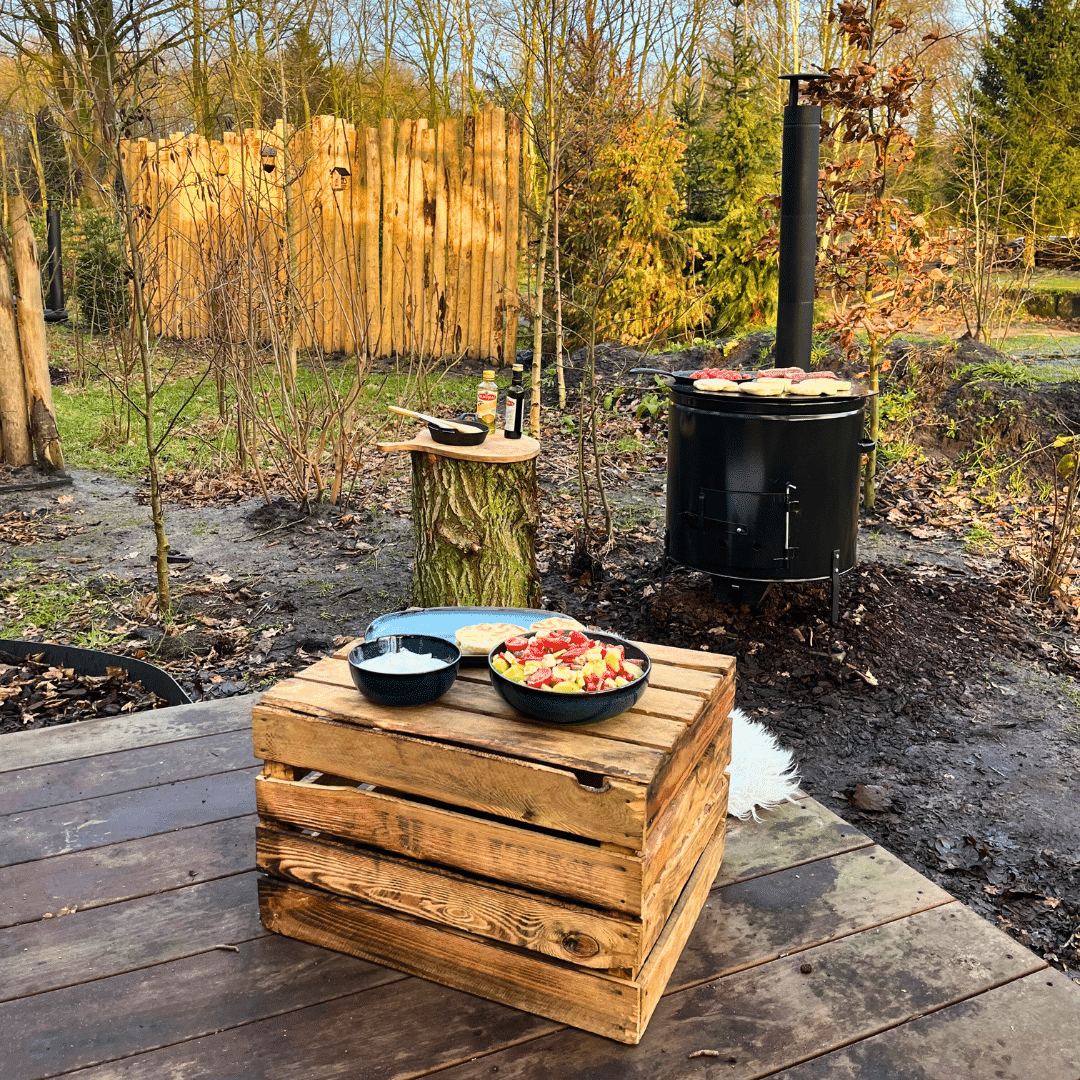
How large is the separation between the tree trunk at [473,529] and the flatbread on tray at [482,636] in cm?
181

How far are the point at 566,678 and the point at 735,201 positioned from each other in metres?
9.28

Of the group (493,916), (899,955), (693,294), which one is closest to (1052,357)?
(693,294)

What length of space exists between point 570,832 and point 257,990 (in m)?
0.69

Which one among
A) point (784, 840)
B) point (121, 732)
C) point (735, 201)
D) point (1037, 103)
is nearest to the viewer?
point (784, 840)

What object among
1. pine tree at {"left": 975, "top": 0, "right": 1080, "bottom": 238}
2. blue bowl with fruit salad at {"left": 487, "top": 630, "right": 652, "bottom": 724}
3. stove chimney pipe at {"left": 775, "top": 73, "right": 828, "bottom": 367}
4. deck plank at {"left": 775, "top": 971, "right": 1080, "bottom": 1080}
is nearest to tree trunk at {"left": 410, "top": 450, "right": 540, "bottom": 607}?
stove chimney pipe at {"left": 775, "top": 73, "right": 828, "bottom": 367}

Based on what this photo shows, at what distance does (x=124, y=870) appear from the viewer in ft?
7.43

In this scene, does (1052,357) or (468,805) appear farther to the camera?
(1052,357)

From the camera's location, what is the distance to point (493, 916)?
1843 millimetres

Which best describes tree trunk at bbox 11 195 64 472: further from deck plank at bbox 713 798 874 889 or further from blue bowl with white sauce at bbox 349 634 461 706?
deck plank at bbox 713 798 874 889

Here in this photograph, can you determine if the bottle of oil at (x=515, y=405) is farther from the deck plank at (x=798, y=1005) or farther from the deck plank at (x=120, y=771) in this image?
the deck plank at (x=798, y=1005)

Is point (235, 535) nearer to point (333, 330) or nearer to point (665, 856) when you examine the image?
point (665, 856)

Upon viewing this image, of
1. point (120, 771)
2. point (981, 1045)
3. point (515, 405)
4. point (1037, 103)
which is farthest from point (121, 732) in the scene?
point (1037, 103)

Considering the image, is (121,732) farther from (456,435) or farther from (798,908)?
(798,908)

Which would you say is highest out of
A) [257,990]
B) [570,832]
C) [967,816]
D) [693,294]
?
[693,294]
